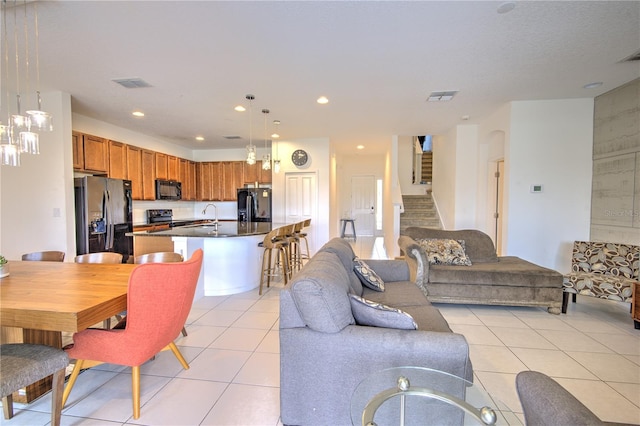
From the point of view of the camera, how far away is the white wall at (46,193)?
11.8ft

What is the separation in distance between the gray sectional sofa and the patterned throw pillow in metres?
2.26

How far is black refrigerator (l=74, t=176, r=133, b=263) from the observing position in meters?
3.99

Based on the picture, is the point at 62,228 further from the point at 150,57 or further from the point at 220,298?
the point at 150,57

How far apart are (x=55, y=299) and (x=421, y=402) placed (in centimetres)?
185

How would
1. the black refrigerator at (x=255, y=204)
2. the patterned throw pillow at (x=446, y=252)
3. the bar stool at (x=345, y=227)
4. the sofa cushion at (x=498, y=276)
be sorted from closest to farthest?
the sofa cushion at (x=498, y=276) < the patterned throw pillow at (x=446, y=252) < the black refrigerator at (x=255, y=204) < the bar stool at (x=345, y=227)

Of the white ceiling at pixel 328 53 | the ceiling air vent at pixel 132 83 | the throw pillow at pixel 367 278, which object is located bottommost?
the throw pillow at pixel 367 278

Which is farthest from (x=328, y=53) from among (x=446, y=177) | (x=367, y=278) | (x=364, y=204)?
(x=364, y=204)

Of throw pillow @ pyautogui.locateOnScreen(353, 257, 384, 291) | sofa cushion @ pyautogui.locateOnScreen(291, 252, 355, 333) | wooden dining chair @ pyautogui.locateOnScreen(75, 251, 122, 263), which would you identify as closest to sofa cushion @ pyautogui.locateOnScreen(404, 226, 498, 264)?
throw pillow @ pyautogui.locateOnScreen(353, 257, 384, 291)

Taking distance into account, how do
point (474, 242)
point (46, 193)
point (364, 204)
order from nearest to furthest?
point (46, 193) < point (474, 242) < point (364, 204)

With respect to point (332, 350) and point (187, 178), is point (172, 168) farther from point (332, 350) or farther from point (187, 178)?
point (332, 350)

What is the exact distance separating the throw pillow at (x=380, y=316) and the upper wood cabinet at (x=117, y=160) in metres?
5.14

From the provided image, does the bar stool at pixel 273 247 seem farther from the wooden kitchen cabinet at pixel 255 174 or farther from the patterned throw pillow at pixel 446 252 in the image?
the wooden kitchen cabinet at pixel 255 174

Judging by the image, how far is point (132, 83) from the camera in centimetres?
335

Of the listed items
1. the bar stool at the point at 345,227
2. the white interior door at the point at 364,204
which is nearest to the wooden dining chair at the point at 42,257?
the bar stool at the point at 345,227
